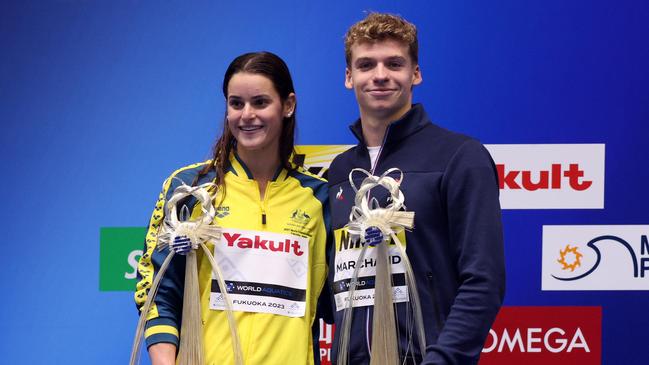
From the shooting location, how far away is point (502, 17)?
2738 millimetres

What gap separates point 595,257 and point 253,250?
4.58 ft

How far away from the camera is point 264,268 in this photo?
1953 mm

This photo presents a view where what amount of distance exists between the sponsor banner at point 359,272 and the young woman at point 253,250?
0.38 feet

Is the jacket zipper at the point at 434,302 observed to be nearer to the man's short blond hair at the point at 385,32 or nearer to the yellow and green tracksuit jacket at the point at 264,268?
the yellow and green tracksuit jacket at the point at 264,268

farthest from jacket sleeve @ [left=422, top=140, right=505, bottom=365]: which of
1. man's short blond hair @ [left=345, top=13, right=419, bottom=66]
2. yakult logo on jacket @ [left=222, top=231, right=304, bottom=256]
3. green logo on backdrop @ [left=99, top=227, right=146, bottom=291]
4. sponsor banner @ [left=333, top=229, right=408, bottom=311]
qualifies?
green logo on backdrop @ [left=99, top=227, right=146, bottom=291]

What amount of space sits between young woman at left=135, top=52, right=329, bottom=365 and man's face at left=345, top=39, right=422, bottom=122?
0.77 ft

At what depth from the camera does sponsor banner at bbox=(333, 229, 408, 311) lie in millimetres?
1792

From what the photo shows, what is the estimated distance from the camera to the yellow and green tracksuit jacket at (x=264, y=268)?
1911mm

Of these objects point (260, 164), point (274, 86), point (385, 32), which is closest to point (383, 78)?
point (385, 32)

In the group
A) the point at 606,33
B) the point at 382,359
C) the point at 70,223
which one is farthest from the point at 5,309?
the point at 606,33

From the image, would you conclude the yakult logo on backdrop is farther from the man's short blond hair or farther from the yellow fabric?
the yellow fabric

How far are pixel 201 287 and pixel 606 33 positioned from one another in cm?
170

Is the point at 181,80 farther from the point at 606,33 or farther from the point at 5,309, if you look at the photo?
the point at 606,33

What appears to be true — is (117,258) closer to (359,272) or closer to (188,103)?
(188,103)
